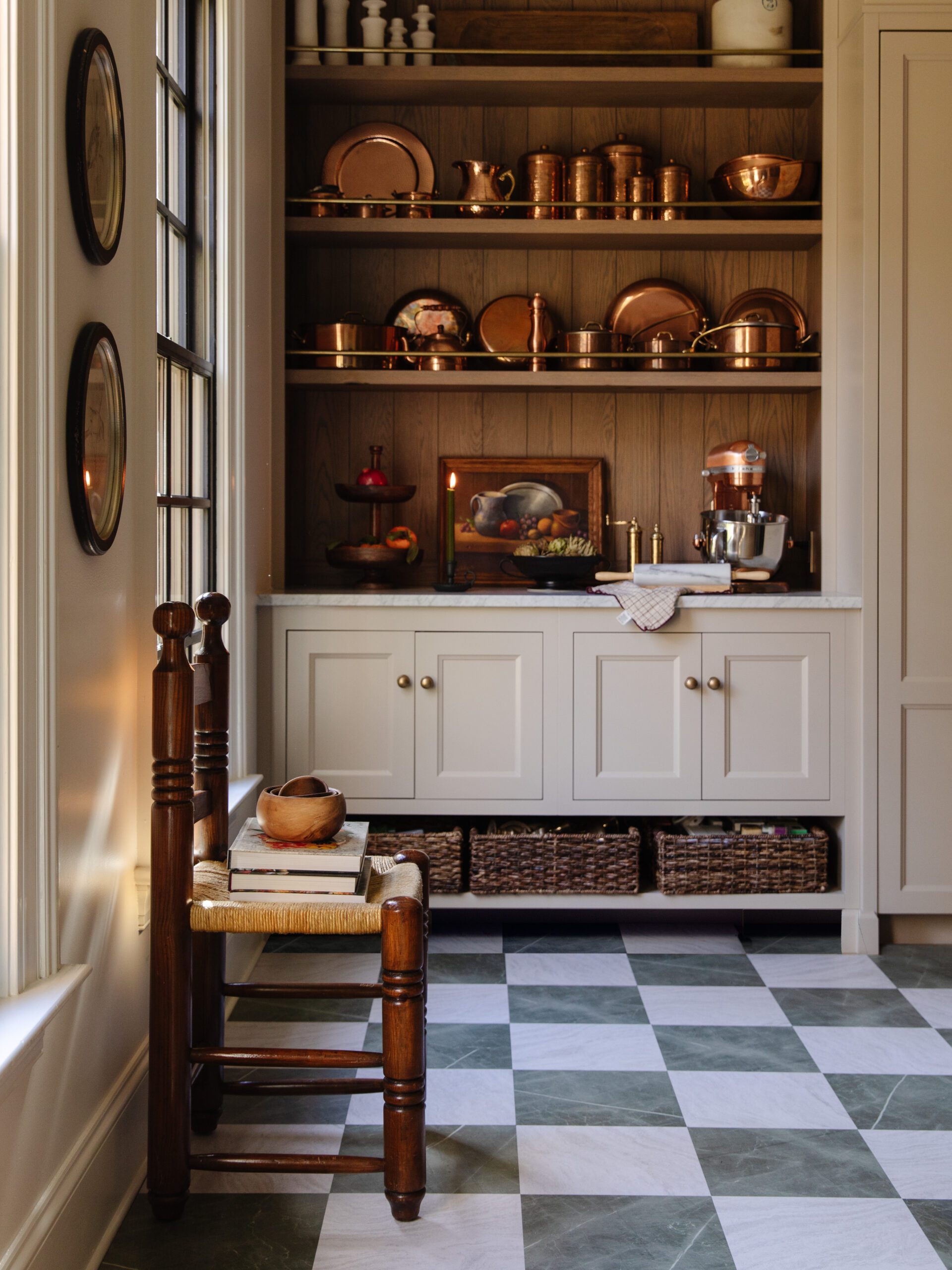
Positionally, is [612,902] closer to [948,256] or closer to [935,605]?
[935,605]

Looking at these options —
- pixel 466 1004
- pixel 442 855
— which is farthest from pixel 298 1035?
pixel 442 855

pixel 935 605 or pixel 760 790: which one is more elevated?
pixel 935 605

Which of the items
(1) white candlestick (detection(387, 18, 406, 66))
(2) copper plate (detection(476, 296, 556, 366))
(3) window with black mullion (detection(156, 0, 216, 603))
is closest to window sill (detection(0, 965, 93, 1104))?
(3) window with black mullion (detection(156, 0, 216, 603))

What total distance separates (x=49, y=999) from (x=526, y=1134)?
3.26 feet

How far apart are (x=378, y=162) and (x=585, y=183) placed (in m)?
0.66

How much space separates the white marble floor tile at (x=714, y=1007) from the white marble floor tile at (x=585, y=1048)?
0.33 ft

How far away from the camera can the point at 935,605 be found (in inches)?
126

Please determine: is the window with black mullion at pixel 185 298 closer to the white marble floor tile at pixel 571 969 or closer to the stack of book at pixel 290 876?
the stack of book at pixel 290 876

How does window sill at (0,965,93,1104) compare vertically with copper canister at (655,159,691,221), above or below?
below

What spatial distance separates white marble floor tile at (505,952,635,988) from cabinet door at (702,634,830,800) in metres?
0.52

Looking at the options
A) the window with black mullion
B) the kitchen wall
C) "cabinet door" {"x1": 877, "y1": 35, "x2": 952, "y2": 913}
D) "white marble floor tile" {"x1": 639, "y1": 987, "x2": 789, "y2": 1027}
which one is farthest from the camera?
"cabinet door" {"x1": 877, "y1": 35, "x2": 952, "y2": 913}

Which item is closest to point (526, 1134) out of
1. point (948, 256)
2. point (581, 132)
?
point (948, 256)

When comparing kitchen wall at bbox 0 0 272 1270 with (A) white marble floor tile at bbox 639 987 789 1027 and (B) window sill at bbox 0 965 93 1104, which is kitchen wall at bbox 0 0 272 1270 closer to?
(B) window sill at bbox 0 965 93 1104

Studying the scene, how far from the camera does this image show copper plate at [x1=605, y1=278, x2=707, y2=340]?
3768 mm
